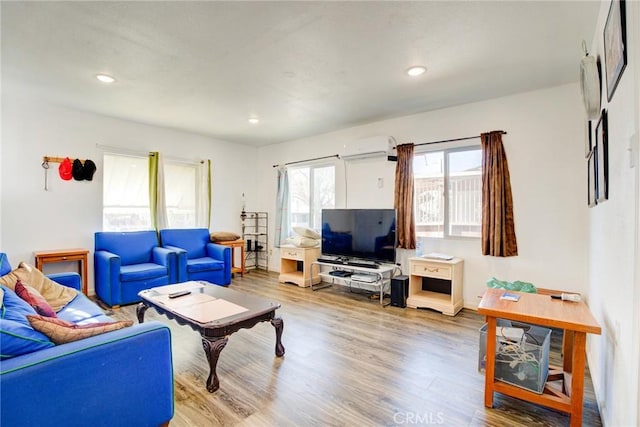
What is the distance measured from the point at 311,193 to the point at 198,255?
7.21ft

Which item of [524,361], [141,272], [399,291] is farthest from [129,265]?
[524,361]

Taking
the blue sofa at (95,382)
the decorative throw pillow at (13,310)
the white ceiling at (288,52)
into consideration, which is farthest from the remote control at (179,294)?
the white ceiling at (288,52)

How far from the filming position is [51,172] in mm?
3938

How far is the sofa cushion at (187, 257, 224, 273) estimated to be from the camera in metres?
4.44

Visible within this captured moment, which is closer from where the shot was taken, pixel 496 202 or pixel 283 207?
pixel 496 202

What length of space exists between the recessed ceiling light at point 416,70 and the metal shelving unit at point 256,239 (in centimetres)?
409

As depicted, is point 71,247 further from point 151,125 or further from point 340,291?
point 340,291

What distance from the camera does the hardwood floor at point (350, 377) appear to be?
1.81m

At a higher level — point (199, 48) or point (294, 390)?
point (199, 48)

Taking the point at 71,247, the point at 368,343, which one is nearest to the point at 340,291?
the point at 368,343

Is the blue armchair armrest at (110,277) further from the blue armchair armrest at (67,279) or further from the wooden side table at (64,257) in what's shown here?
the blue armchair armrest at (67,279)

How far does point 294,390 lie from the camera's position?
207 cm

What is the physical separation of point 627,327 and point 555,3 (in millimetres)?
1942

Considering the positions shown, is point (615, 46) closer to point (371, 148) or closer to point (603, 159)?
point (603, 159)
